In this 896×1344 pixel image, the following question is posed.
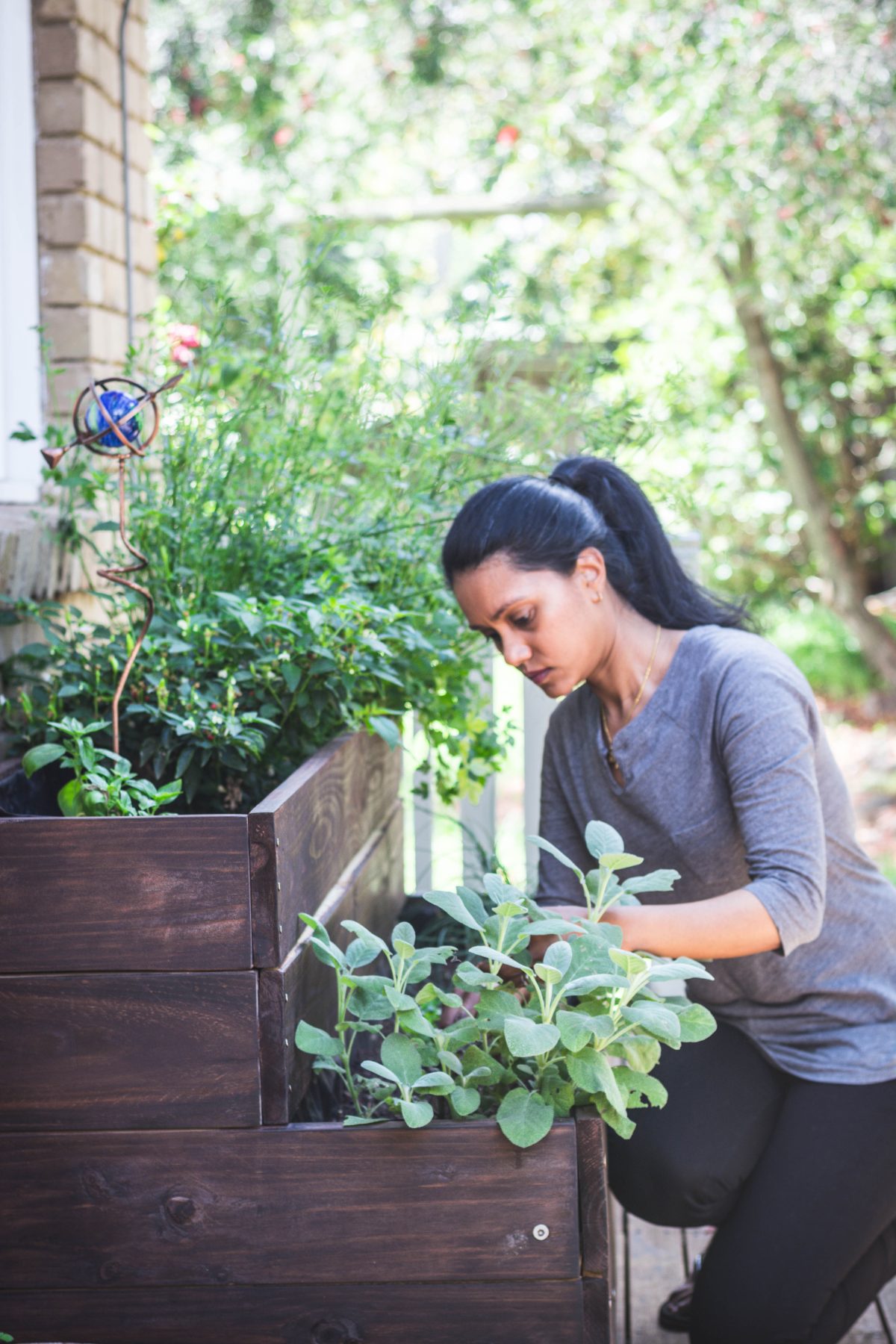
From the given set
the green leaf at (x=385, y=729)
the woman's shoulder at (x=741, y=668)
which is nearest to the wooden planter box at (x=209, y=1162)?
the green leaf at (x=385, y=729)

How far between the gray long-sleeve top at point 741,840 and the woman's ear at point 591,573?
0.51 feet

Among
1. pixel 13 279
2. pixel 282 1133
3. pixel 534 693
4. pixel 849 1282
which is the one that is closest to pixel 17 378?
pixel 13 279

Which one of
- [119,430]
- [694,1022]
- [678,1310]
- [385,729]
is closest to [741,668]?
[385,729]

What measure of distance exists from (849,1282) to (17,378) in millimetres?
1931

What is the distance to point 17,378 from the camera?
220cm

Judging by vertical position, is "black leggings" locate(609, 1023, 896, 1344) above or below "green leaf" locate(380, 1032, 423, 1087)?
below

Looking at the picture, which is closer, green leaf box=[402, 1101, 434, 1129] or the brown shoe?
green leaf box=[402, 1101, 434, 1129]

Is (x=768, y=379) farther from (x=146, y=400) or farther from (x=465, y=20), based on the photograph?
(x=146, y=400)

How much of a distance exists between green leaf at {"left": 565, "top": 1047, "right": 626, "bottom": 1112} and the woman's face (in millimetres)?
605

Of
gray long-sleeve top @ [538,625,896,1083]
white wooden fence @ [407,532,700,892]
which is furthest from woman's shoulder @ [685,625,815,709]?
white wooden fence @ [407,532,700,892]

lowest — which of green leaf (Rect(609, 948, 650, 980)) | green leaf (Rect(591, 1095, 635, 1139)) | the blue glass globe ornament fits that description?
green leaf (Rect(591, 1095, 635, 1139))

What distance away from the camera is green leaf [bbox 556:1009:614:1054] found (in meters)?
1.06

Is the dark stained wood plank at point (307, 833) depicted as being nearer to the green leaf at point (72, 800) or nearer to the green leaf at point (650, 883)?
the green leaf at point (72, 800)

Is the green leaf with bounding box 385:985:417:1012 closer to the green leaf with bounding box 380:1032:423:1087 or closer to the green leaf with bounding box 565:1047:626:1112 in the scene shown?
the green leaf with bounding box 380:1032:423:1087
